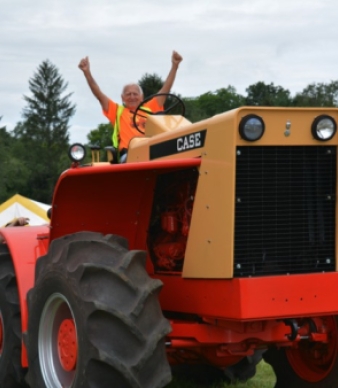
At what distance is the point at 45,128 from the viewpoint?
81.6 m

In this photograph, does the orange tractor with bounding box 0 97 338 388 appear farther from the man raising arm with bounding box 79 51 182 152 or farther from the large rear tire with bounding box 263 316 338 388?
the man raising arm with bounding box 79 51 182 152

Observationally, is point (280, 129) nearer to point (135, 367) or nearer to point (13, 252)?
point (135, 367)

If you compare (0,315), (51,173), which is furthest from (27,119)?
(0,315)

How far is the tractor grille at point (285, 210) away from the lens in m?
4.98

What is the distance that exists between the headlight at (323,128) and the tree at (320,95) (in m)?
52.0

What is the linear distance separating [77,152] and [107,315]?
5.83ft

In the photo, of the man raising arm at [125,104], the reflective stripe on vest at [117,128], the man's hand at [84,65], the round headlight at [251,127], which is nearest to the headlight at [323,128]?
the round headlight at [251,127]

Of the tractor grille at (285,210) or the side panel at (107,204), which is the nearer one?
the tractor grille at (285,210)

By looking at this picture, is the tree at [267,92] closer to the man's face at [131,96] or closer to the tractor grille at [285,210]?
the man's face at [131,96]

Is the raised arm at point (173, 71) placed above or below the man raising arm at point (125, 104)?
above

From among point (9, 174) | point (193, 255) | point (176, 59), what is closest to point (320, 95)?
point (9, 174)

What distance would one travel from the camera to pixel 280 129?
5.03 metres

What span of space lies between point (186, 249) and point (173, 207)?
0.48m

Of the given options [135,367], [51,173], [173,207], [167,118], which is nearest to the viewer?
[135,367]
